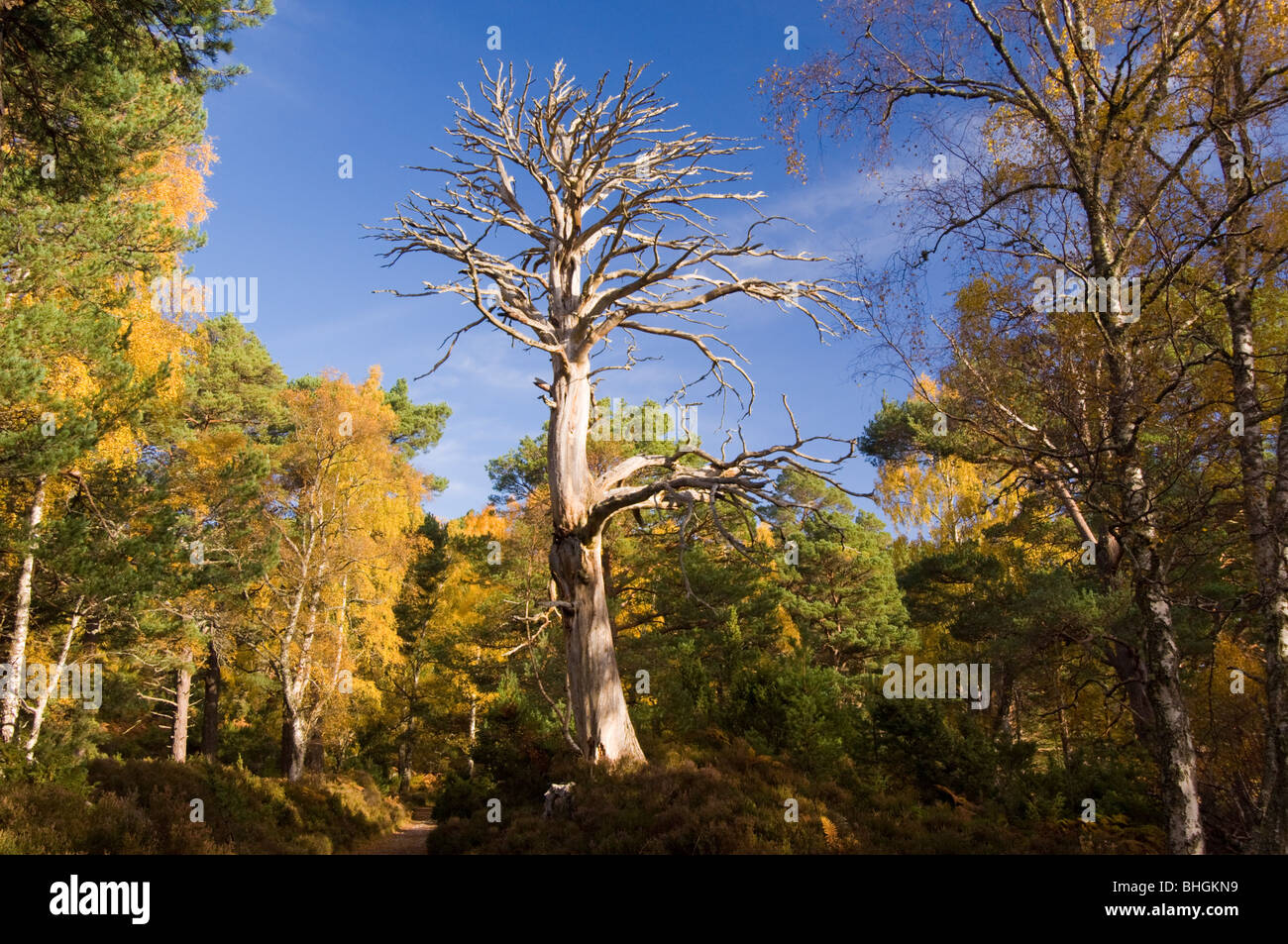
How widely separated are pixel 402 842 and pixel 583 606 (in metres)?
10.7

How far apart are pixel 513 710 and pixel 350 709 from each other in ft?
35.0

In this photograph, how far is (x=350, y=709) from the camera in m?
A: 21.9

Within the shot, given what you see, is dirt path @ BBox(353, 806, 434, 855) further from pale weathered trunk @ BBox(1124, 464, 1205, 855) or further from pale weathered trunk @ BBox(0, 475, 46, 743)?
pale weathered trunk @ BBox(1124, 464, 1205, 855)

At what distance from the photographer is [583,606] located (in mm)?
9969

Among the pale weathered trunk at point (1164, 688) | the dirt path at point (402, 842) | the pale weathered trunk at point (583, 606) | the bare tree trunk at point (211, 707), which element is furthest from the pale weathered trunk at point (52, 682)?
the pale weathered trunk at point (1164, 688)

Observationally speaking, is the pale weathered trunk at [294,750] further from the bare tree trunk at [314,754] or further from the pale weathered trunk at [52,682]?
the pale weathered trunk at [52,682]

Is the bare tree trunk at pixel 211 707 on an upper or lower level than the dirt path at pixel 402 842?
upper

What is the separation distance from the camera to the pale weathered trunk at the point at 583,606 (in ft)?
31.7

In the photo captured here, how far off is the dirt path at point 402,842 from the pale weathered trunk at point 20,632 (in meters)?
6.32

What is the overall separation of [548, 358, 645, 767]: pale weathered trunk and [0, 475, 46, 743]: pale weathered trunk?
863 centimetres

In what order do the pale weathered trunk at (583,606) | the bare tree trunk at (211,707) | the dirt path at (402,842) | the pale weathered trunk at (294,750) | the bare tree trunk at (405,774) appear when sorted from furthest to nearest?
the bare tree trunk at (405,774) → the bare tree trunk at (211,707) → the pale weathered trunk at (294,750) → the dirt path at (402,842) → the pale weathered trunk at (583,606)

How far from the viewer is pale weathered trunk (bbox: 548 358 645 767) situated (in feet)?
31.7

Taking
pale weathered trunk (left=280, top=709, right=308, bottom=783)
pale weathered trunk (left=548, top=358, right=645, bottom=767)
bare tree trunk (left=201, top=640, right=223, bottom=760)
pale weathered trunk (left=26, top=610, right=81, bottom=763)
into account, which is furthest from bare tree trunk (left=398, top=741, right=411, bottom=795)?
pale weathered trunk (left=548, top=358, right=645, bottom=767)

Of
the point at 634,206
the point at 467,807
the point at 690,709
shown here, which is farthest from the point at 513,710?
the point at 634,206
